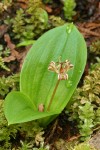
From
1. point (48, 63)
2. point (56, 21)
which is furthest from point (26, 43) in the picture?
point (48, 63)

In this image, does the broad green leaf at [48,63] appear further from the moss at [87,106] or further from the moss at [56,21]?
the moss at [56,21]

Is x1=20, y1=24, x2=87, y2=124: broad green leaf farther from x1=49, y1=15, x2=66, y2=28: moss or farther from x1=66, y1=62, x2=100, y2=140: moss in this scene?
x1=49, y1=15, x2=66, y2=28: moss

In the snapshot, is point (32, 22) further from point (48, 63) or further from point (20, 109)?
point (20, 109)

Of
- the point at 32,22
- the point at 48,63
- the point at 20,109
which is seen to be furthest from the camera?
the point at 32,22

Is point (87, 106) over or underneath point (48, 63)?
underneath

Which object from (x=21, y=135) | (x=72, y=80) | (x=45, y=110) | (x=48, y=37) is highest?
(x=48, y=37)

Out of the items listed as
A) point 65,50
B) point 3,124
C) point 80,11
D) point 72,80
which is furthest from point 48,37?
point 80,11

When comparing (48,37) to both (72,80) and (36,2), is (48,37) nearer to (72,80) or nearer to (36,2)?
(72,80)

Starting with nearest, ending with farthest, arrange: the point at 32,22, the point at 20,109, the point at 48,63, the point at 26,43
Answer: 1. the point at 20,109
2. the point at 48,63
3. the point at 26,43
4. the point at 32,22
